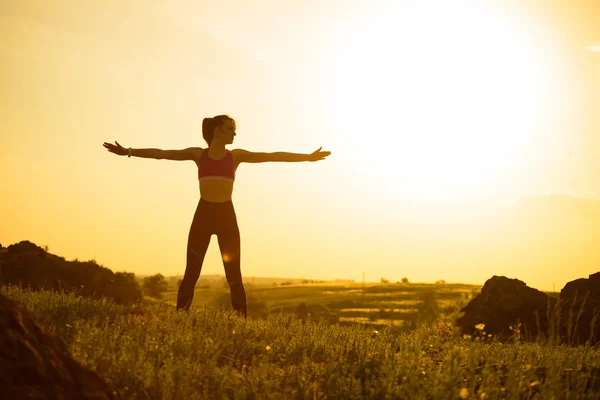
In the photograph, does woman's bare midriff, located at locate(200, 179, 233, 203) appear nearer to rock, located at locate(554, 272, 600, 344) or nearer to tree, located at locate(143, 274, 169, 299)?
rock, located at locate(554, 272, 600, 344)

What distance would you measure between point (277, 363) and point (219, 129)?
16.0 ft

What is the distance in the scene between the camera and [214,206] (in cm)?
970

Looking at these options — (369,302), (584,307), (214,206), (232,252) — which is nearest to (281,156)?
(214,206)

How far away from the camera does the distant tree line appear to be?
593 inches

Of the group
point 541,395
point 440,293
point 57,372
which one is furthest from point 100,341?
point 440,293

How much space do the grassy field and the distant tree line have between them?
24.1 ft

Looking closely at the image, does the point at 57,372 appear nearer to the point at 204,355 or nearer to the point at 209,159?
the point at 204,355

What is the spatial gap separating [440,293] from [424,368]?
80335 mm

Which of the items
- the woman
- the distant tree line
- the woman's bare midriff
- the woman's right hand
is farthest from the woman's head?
the distant tree line

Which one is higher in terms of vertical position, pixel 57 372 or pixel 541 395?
pixel 57 372

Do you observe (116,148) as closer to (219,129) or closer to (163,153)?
(163,153)

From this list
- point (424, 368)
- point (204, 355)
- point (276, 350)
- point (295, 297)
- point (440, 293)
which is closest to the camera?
point (204, 355)

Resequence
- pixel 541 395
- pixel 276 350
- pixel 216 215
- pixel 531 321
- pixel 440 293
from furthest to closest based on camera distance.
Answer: pixel 440 293 → pixel 531 321 → pixel 216 215 → pixel 276 350 → pixel 541 395

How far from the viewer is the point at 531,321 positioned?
1271cm
